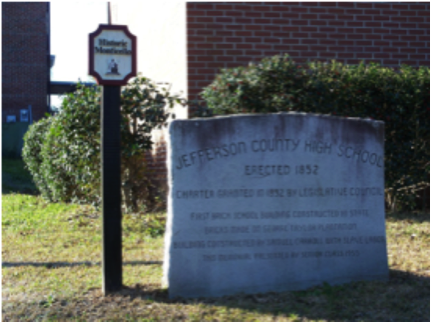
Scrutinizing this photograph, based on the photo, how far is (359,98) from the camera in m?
6.94

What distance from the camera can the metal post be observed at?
4.52m

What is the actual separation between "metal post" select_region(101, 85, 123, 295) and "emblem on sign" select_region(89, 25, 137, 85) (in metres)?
0.10

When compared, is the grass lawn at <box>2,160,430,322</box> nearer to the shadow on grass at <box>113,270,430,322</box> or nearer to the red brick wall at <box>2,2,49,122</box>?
the shadow on grass at <box>113,270,430,322</box>

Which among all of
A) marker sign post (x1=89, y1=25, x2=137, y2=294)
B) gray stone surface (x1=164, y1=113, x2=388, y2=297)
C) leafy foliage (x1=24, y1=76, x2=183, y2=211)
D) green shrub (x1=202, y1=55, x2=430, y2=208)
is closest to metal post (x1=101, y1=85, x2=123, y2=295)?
marker sign post (x1=89, y1=25, x2=137, y2=294)

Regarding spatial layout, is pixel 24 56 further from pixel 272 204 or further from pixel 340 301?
pixel 340 301

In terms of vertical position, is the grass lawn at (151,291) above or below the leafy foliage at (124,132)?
below

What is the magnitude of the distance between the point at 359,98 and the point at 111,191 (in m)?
3.87

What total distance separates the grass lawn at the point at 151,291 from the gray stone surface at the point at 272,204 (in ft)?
0.68

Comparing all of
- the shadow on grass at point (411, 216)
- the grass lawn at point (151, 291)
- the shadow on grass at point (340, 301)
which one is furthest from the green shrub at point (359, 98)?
the shadow on grass at point (340, 301)

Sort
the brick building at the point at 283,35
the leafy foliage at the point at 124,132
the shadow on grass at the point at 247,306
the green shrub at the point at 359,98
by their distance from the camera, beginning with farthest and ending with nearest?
the brick building at the point at 283,35, the leafy foliage at the point at 124,132, the green shrub at the point at 359,98, the shadow on grass at the point at 247,306

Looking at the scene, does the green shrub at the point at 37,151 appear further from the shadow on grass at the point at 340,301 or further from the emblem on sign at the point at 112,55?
the shadow on grass at the point at 340,301

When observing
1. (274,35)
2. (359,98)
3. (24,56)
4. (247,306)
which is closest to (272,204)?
(247,306)

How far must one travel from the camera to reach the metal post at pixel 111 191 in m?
4.52

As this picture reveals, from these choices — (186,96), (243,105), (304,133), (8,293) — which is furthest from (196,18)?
(8,293)
